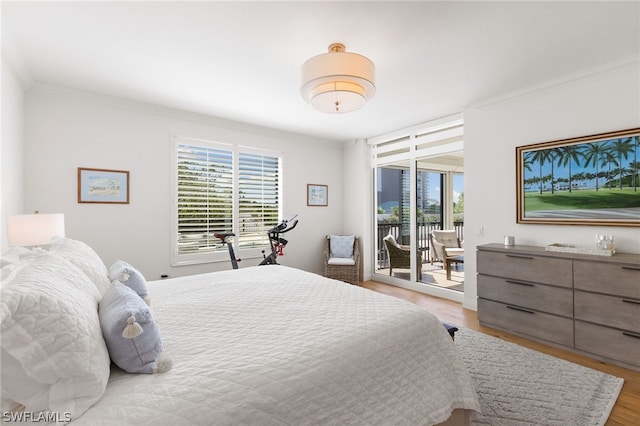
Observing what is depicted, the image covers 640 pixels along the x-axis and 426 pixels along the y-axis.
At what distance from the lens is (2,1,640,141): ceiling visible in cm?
200

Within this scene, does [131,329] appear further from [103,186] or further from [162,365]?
[103,186]

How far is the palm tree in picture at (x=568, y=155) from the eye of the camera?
9.99 feet

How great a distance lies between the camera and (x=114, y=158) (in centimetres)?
353

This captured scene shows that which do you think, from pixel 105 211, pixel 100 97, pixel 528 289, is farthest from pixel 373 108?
pixel 105 211

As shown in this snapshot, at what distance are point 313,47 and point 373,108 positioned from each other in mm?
1659

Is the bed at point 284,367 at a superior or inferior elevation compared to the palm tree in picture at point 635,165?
inferior

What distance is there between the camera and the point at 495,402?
6.56 ft

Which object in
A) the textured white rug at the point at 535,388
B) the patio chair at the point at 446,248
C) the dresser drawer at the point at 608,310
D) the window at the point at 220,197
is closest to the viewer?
the textured white rug at the point at 535,388

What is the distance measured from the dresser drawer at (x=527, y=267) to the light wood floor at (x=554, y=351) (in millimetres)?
603

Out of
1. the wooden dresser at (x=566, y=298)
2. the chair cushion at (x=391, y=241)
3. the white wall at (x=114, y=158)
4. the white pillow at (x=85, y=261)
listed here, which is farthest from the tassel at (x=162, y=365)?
the chair cushion at (x=391, y=241)

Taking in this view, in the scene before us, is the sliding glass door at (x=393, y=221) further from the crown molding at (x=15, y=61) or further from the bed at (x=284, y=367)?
the crown molding at (x=15, y=61)

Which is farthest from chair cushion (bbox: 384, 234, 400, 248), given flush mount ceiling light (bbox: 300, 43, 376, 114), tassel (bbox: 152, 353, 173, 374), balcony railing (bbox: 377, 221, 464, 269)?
tassel (bbox: 152, 353, 173, 374)

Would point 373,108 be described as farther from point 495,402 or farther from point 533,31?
point 495,402

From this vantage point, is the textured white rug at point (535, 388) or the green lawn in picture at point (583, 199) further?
the green lawn in picture at point (583, 199)
